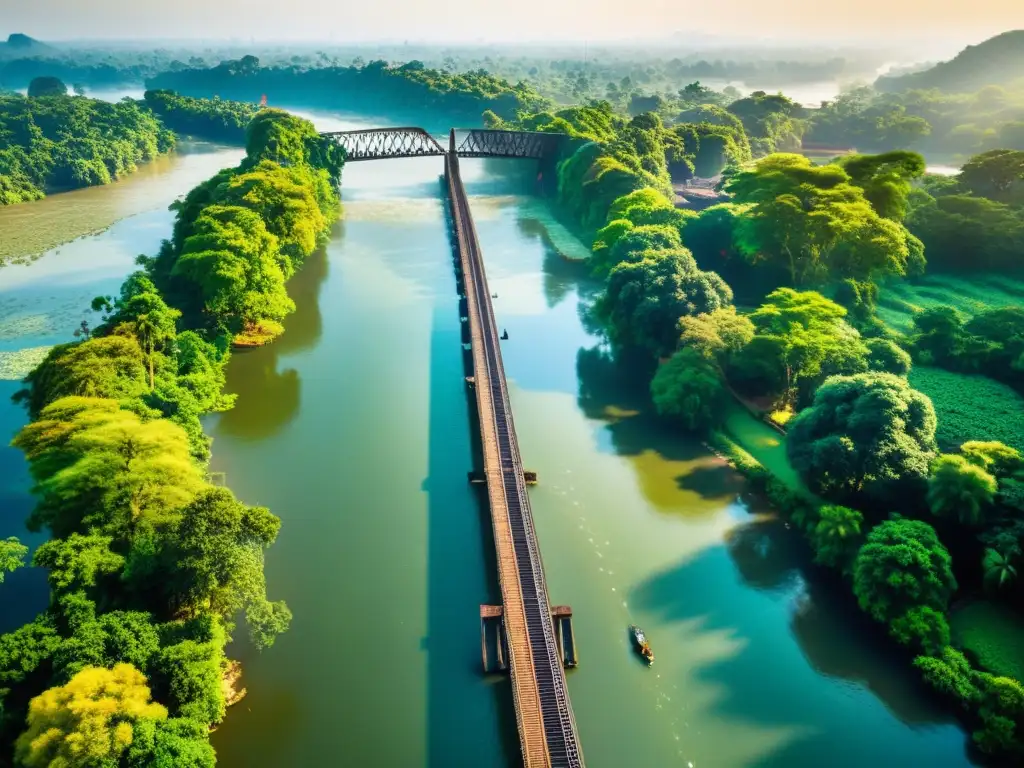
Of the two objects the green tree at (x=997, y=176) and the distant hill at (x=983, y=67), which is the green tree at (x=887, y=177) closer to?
the green tree at (x=997, y=176)

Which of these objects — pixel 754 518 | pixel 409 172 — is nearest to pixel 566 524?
pixel 754 518

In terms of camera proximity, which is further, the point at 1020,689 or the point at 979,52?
the point at 979,52

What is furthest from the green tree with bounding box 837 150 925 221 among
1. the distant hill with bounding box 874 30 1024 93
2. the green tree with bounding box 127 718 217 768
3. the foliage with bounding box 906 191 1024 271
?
the distant hill with bounding box 874 30 1024 93

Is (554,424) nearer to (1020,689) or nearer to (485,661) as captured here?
(485,661)

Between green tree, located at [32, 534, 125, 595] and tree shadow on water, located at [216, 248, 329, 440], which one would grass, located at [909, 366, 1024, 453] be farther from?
green tree, located at [32, 534, 125, 595]

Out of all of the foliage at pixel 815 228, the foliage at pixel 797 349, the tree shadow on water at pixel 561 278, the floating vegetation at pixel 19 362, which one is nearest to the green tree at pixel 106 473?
the floating vegetation at pixel 19 362
